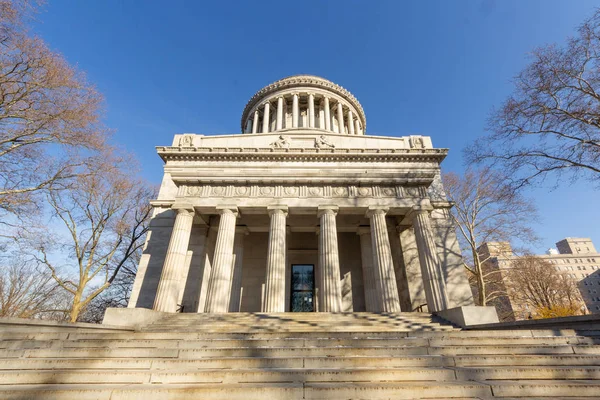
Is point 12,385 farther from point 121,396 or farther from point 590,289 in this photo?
point 590,289

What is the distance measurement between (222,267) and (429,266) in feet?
37.9

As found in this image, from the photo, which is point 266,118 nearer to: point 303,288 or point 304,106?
point 304,106

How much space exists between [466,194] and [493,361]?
→ 20373 mm

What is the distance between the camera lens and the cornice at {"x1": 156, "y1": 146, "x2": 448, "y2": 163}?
66.0 feet

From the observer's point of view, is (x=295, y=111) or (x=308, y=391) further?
(x=295, y=111)

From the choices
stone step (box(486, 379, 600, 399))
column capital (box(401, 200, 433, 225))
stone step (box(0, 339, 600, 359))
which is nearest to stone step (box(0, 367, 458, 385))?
stone step (box(486, 379, 600, 399))

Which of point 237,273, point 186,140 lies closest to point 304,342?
point 237,273

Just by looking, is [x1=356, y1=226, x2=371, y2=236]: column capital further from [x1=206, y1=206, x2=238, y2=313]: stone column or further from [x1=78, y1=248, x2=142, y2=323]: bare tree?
[x1=78, y1=248, x2=142, y2=323]: bare tree

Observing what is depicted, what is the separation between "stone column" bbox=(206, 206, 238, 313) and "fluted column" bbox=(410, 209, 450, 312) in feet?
36.1

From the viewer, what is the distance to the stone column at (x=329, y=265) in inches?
534

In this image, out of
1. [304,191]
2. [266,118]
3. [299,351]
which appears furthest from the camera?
[266,118]

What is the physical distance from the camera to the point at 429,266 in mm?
14359

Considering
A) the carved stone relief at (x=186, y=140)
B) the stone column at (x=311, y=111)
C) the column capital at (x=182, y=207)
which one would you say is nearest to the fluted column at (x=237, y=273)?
the column capital at (x=182, y=207)

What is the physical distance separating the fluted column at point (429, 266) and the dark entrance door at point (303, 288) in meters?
8.17
